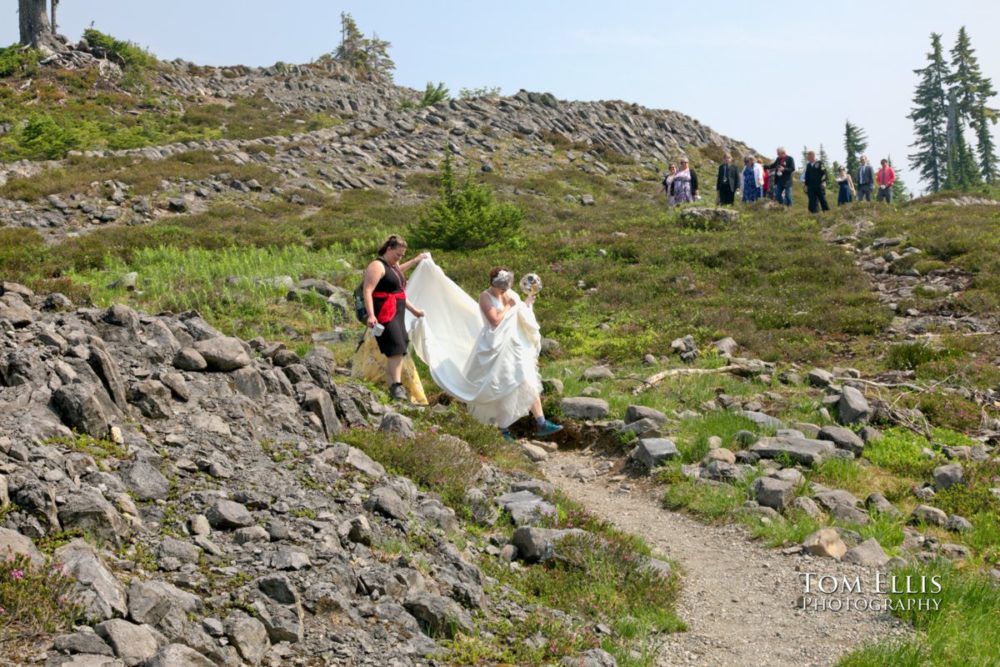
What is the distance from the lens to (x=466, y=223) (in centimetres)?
2302

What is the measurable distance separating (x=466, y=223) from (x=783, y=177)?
44.4ft

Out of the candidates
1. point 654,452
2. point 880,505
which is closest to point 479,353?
point 654,452

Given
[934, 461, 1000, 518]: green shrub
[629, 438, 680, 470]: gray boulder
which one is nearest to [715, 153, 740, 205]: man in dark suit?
[629, 438, 680, 470]: gray boulder

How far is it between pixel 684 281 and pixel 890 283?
439cm

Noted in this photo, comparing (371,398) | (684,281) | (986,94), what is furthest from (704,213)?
(986,94)

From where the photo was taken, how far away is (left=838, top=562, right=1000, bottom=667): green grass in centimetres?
531

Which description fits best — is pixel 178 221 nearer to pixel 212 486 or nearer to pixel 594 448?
pixel 594 448

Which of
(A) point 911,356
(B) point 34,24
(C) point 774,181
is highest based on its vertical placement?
(B) point 34,24

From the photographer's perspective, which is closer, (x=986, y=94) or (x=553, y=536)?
(x=553, y=536)

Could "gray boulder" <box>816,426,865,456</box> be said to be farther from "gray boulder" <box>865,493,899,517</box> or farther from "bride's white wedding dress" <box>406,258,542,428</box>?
"bride's white wedding dress" <box>406,258,542,428</box>

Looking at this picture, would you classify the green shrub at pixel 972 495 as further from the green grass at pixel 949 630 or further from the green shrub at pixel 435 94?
the green shrub at pixel 435 94

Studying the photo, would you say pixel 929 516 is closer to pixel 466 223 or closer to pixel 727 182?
pixel 466 223

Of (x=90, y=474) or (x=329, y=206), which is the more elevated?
(x=329, y=206)

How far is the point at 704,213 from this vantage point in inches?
1036
